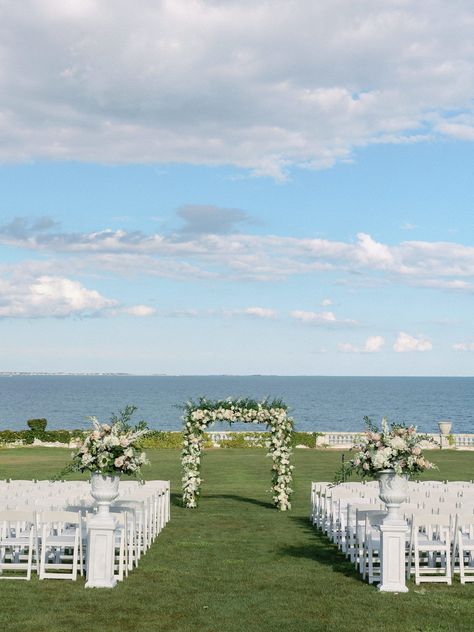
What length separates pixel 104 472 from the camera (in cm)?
1193

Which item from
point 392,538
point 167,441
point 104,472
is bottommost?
point 167,441

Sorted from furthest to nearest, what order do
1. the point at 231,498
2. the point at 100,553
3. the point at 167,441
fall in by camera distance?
1. the point at 167,441
2. the point at 231,498
3. the point at 100,553

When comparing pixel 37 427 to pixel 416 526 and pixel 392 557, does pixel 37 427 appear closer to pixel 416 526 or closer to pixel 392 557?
pixel 416 526

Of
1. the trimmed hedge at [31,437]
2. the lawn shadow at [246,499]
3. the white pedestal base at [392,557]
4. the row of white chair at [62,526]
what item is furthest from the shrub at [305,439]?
the white pedestal base at [392,557]

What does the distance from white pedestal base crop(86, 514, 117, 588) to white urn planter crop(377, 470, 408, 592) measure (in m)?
3.85

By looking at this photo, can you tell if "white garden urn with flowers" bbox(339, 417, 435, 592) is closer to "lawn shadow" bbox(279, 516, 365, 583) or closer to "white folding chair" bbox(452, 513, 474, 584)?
"white folding chair" bbox(452, 513, 474, 584)

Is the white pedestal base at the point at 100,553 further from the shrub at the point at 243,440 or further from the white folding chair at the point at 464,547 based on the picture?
the shrub at the point at 243,440

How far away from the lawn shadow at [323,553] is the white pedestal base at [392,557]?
0.97 m

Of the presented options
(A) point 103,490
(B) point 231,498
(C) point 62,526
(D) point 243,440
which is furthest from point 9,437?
(A) point 103,490

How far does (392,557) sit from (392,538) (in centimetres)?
26

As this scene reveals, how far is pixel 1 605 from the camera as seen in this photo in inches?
403

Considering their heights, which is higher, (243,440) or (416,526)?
(416,526)

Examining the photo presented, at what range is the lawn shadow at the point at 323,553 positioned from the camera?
1289 centimetres

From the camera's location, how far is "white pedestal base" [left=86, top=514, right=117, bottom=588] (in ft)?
37.4
